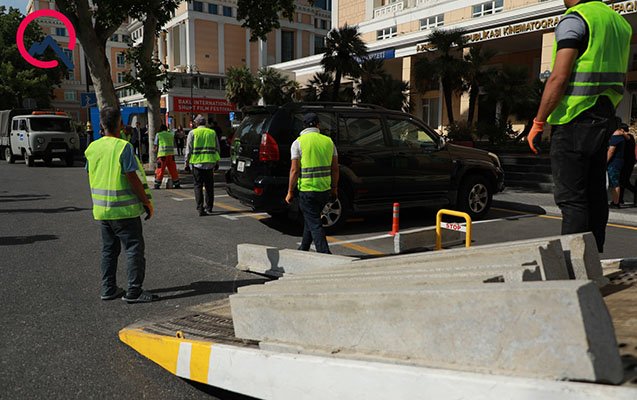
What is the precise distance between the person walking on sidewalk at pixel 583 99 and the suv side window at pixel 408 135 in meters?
5.14

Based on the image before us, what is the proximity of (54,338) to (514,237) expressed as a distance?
6376 mm

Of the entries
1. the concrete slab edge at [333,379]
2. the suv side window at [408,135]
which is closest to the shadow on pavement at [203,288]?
the concrete slab edge at [333,379]

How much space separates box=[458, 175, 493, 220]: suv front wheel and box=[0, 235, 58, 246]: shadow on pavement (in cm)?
679

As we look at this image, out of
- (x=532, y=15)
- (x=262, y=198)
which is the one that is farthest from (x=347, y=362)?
(x=532, y=15)

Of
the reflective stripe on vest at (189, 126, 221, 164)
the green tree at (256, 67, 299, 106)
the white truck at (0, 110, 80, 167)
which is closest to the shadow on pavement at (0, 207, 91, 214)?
the reflective stripe on vest at (189, 126, 221, 164)

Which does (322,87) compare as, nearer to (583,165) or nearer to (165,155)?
(165,155)

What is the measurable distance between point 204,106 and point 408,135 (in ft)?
183

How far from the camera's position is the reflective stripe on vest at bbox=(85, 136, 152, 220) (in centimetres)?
463

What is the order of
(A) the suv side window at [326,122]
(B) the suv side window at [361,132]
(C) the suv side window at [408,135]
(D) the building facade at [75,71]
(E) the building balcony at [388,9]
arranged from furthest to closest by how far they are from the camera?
1. (D) the building facade at [75,71]
2. (E) the building balcony at [388,9]
3. (C) the suv side window at [408,135]
4. (B) the suv side window at [361,132]
5. (A) the suv side window at [326,122]

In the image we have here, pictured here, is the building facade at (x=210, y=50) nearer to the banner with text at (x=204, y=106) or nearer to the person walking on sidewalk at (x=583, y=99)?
the banner with text at (x=204, y=106)

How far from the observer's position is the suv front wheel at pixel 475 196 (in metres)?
9.03

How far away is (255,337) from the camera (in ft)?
9.56

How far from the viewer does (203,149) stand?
385 inches

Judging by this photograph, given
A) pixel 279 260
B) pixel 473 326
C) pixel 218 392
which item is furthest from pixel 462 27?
pixel 473 326
